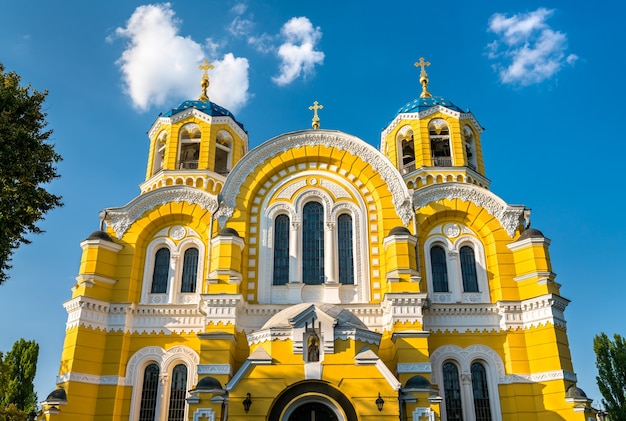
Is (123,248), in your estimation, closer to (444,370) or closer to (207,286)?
(207,286)

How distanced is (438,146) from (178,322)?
14.1 metres

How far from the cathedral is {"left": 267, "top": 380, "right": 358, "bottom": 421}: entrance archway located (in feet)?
0.18

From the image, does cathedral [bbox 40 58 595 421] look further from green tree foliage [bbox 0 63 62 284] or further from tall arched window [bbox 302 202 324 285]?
green tree foliage [bbox 0 63 62 284]

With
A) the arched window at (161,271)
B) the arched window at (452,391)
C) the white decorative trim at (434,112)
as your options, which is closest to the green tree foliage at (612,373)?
the arched window at (452,391)

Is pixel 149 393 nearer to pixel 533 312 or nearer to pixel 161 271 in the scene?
pixel 161 271

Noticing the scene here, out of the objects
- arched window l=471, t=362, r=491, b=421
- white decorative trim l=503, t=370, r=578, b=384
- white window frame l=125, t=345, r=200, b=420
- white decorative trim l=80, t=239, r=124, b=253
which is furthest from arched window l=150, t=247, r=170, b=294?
white decorative trim l=503, t=370, r=578, b=384

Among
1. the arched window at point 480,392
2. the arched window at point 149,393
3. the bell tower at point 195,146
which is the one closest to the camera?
the arched window at point 480,392

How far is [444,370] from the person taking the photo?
20.6 m

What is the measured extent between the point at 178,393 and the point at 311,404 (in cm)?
586

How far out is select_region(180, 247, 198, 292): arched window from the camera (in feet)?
72.2

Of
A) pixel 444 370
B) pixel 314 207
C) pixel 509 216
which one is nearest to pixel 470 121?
pixel 509 216

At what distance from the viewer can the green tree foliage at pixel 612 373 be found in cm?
2567

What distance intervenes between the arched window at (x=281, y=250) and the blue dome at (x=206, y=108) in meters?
6.99

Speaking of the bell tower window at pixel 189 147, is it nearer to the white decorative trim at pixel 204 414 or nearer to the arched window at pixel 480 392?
the white decorative trim at pixel 204 414
